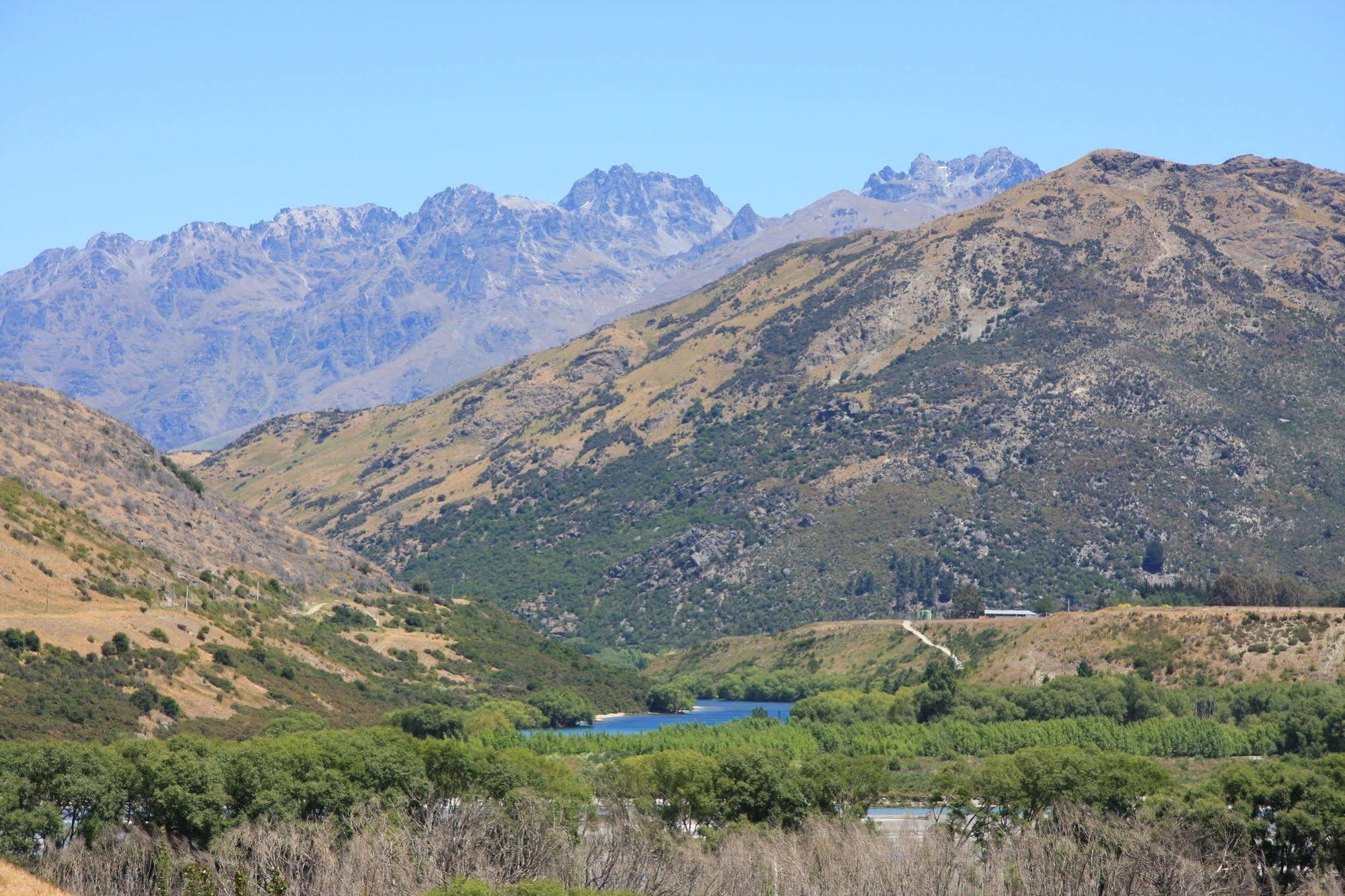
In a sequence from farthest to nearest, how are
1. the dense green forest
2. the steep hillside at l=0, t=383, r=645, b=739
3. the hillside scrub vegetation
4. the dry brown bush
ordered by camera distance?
the steep hillside at l=0, t=383, r=645, b=739 < the dense green forest < the hillside scrub vegetation < the dry brown bush

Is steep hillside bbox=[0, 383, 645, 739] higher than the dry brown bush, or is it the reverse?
steep hillside bbox=[0, 383, 645, 739]

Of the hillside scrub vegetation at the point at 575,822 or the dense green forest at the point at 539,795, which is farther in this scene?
the dense green forest at the point at 539,795

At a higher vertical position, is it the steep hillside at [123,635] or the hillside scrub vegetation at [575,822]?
the steep hillside at [123,635]

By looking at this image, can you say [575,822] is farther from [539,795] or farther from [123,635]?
[123,635]

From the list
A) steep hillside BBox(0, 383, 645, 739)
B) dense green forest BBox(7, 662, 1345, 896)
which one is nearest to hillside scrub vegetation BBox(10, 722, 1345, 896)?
dense green forest BBox(7, 662, 1345, 896)

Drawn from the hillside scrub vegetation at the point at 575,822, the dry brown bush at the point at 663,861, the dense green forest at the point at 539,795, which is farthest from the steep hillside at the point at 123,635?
the dry brown bush at the point at 663,861

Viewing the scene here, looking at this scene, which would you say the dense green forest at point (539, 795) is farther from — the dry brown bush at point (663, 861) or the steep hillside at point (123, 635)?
the steep hillside at point (123, 635)

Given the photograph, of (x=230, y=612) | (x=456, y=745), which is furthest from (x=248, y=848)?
(x=230, y=612)

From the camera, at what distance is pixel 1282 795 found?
110m

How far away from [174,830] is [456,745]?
71.2ft

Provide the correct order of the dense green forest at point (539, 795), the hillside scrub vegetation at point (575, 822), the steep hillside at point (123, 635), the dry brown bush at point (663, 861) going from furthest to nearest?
the steep hillside at point (123, 635) < the dense green forest at point (539, 795) < the hillside scrub vegetation at point (575, 822) < the dry brown bush at point (663, 861)

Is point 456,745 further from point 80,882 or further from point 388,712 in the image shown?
point 388,712

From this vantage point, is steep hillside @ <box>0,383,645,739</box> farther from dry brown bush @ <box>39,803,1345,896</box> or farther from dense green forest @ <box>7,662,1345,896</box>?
dry brown bush @ <box>39,803,1345,896</box>

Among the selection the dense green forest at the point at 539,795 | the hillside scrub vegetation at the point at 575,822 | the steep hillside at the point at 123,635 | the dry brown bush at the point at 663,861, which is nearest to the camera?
the dry brown bush at the point at 663,861
